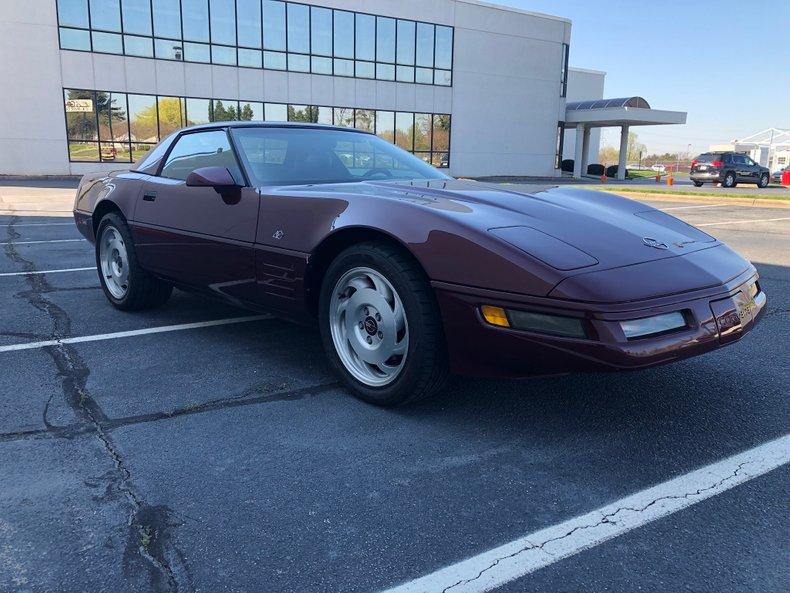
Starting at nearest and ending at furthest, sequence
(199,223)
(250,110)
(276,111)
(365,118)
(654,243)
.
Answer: (654,243) → (199,223) → (250,110) → (276,111) → (365,118)

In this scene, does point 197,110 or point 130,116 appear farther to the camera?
point 197,110

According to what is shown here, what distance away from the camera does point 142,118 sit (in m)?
24.5

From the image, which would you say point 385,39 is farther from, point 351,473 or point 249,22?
point 351,473

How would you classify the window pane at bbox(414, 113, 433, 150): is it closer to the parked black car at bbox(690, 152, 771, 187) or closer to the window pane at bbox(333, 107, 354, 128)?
the window pane at bbox(333, 107, 354, 128)

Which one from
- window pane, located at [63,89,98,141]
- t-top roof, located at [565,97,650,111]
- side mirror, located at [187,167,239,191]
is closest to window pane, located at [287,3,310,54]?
window pane, located at [63,89,98,141]

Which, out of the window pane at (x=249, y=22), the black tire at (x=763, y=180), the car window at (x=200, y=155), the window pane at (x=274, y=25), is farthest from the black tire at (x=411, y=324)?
the black tire at (x=763, y=180)

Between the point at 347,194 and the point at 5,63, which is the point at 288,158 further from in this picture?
the point at 5,63

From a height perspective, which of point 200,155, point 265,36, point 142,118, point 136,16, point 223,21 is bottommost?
point 200,155

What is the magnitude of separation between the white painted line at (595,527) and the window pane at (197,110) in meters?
25.6

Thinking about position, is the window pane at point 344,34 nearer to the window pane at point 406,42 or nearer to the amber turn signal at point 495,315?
the window pane at point 406,42

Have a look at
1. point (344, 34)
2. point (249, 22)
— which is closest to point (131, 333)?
point (249, 22)

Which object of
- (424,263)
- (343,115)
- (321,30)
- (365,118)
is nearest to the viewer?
(424,263)

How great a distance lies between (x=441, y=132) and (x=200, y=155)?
28.4 meters

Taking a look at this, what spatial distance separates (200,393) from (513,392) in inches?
62.3
